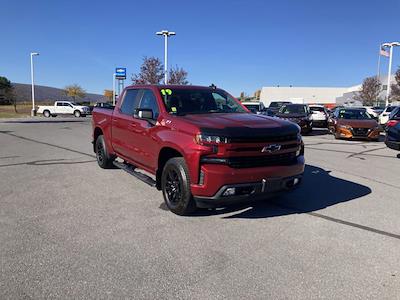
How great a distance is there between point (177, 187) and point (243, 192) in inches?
38.4

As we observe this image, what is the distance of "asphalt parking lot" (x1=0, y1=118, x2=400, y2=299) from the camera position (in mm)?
3314

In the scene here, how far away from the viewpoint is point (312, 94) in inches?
3425

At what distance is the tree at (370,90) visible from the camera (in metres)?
72.5

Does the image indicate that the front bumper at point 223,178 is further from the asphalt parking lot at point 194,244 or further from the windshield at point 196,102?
the windshield at point 196,102

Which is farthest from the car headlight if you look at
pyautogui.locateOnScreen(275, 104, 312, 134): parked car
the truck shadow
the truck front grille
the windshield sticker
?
pyautogui.locateOnScreen(275, 104, 312, 134): parked car

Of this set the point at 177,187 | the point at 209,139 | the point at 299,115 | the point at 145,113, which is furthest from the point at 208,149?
the point at 299,115

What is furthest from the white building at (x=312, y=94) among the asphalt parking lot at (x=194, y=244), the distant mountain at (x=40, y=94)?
the asphalt parking lot at (x=194, y=244)

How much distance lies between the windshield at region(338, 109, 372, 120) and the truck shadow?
11299 millimetres

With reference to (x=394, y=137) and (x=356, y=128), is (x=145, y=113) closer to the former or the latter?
(x=394, y=137)

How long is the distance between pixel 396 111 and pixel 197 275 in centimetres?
1266

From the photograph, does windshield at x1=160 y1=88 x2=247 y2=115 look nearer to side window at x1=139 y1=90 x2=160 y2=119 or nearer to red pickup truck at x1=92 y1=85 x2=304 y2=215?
red pickup truck at x1=92 y1=85 x2=304 y2=215

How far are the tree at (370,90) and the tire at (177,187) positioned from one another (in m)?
75.0

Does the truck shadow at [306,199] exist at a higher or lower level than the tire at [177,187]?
lower

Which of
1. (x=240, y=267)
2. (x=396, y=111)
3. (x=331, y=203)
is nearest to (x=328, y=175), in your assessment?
(x=331, y=203)
